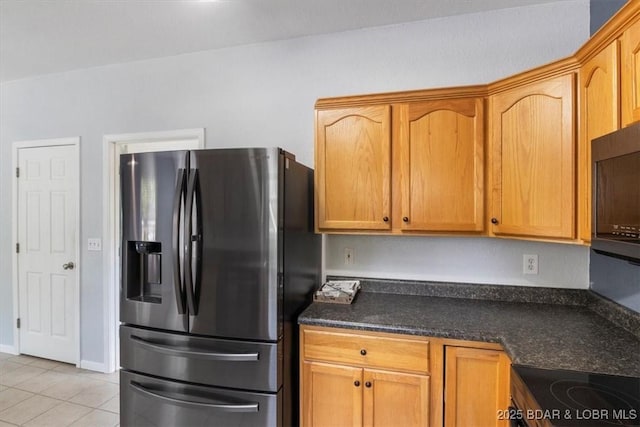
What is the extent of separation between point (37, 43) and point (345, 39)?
2289 millimetres

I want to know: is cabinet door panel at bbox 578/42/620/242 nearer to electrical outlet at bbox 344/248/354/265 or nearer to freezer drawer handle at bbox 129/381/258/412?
electrical outlet at bbox 344/248/354/265

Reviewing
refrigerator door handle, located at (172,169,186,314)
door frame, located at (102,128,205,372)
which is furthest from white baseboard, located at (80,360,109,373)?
refrigerator door handle, located at (172,169,186,314)

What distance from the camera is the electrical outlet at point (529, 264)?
2055 mm

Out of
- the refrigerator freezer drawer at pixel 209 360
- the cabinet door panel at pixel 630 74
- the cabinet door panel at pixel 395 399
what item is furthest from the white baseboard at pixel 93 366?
the cabinet door panel at pixel 630 74

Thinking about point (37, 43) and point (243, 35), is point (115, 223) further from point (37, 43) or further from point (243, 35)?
point (243, 35)

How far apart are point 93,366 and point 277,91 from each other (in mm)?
2863

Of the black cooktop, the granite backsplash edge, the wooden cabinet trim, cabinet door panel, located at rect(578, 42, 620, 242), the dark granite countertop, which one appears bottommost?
the black cooktop

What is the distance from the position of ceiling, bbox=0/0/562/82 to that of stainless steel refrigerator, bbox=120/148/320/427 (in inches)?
39.7

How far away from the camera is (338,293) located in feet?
6.67

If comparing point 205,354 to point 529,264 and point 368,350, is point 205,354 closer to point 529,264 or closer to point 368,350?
point 368,350

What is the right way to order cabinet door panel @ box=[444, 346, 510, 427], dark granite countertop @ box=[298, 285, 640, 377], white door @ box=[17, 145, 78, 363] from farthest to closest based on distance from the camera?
white door @ box=[17, 145, 78, 363], cabinet door panel @ box=[444, 346, 510, 427], dark granite countertop @ box=[298, 285, 640, 377]

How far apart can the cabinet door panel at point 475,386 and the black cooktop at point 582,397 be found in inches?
12.2

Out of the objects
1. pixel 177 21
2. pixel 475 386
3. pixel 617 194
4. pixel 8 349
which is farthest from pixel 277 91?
pixel 8 349

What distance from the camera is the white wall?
2084 millimetres
